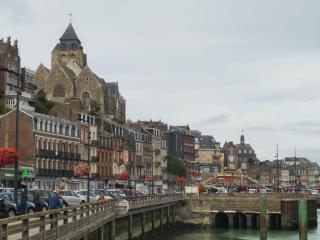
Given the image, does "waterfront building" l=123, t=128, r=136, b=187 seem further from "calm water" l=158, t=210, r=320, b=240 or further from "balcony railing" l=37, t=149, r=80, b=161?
"calm water" l=158, t=210, r=320, b=240

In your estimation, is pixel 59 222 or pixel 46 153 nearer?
pixel 59 222

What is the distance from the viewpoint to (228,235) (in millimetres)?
72312

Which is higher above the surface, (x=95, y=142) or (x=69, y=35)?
(x=69, y=35)

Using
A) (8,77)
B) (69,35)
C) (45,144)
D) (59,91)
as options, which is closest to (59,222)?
(45,144)

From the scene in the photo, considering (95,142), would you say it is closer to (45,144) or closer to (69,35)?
(45,144)

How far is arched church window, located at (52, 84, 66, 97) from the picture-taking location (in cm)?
14812

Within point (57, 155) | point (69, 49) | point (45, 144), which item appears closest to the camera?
point (45, 144)

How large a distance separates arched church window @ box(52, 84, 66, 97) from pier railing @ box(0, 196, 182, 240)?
103419 mm

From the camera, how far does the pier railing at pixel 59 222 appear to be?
19.2m

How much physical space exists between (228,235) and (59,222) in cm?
4496

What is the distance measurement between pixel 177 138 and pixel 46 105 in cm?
7132

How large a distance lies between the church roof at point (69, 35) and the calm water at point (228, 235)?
107 m

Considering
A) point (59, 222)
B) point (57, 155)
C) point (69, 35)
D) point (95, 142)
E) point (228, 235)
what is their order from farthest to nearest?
point (69, 35), point (95, 142), point (57, 155), point (228, 235), point (59, 222)

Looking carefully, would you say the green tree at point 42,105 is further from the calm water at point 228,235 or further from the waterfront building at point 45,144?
the calm water at point 228,235
